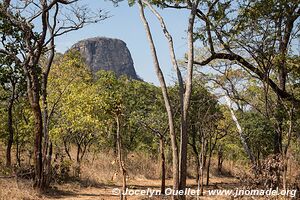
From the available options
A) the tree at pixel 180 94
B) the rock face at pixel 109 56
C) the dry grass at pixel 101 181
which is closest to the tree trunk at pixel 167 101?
the tree at pixel 180 94

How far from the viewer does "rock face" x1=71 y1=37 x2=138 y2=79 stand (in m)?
87.9

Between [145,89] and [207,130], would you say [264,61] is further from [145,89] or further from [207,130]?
[145,89]

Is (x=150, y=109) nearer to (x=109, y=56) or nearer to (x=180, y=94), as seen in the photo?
(x=180, y=94)

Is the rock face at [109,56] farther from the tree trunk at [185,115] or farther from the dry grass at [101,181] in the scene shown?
the tree trunk at [185,115]

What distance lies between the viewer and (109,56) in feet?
297

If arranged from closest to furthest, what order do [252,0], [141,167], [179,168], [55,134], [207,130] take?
1. [179,168]
2. [252,0]
3. [55,134]
4. [207,130]
5. [141,167]

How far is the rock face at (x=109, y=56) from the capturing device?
8794cm

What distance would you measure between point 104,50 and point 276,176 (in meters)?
83.3

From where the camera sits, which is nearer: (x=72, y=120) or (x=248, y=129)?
(x=72, y=120)

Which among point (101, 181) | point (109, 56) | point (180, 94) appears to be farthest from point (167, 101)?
point (109, 56)

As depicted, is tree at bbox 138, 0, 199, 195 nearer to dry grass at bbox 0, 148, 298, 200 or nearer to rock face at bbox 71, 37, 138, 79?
dry grass at bbox 0, 148, 298, 200

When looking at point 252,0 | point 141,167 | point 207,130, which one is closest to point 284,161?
point 252,0

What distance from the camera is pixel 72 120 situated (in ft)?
45.4

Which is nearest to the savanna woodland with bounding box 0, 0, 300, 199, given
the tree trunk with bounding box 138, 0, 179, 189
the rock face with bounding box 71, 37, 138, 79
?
the tree trunk with bounding box 138, 0, 179, 189
